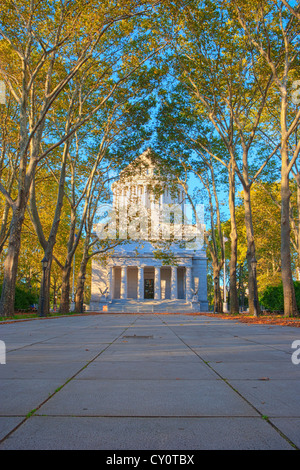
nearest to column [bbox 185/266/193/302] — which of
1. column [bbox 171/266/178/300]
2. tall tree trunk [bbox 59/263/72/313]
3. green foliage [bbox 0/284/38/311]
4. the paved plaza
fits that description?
column [bbox 171/266/178/300]

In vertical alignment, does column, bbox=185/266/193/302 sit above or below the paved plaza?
above

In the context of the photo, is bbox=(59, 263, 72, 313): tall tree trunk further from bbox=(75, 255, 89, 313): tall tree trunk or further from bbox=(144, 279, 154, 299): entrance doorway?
bbox=(144, 279, 154, 299): entrance doorway

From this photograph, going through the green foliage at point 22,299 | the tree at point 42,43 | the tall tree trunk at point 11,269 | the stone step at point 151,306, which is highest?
the tree at point 42,43

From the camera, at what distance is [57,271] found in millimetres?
46562

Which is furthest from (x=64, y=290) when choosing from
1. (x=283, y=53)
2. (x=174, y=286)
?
(x=174, y=286)

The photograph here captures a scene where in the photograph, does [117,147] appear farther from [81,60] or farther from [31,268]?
[31,268]

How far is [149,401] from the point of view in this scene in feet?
11.4

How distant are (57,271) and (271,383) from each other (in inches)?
1755

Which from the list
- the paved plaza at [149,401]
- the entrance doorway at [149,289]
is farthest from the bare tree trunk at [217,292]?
the entrance doorway at [149,289]

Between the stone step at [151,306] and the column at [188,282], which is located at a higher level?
the column at [188,282]

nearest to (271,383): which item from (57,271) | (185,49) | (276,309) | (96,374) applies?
(96,374)

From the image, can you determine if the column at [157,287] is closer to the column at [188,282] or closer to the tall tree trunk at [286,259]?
the column at [188,282]

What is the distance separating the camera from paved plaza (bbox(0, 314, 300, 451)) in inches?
98.3

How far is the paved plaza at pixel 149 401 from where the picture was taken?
250 centimetres
